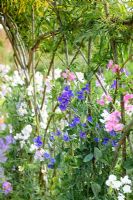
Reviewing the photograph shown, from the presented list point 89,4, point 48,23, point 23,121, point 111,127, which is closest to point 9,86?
point 23,121

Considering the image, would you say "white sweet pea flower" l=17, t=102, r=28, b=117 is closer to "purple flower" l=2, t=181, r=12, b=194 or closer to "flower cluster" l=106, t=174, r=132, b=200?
"purple flower" l=2, t=181, r=12, b=194

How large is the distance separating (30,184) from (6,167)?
27cm

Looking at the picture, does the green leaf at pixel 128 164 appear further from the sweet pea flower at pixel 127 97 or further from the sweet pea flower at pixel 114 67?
the sweet pea flower at pixel 114 67

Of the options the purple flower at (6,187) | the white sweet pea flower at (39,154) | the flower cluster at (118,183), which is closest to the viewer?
the flower cluster at (118,183)

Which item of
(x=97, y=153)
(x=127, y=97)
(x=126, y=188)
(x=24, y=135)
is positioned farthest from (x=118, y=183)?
(x=24, y=135)

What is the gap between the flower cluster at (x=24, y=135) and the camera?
2.98m

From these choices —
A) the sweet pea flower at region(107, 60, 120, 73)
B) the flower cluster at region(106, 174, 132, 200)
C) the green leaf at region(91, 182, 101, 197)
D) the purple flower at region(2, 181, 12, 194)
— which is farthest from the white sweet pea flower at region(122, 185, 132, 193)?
the purple flower at region(2, 181, 12, 194)

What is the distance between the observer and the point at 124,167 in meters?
2.05

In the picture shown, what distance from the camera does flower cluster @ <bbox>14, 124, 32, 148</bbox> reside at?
9.77ft

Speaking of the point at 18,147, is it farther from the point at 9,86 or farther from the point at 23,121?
the point at 9,86

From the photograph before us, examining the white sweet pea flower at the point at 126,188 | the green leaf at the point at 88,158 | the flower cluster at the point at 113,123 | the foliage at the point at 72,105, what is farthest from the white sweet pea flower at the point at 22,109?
the white sweet pea flower at the point at 126,188

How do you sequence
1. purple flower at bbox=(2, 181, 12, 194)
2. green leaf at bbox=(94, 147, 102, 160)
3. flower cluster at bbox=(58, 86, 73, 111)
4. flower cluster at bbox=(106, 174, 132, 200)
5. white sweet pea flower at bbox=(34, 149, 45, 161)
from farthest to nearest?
purple flower at bbox=(2, 181, 12, 194) → white sweet pea flower at bbox=(34, 149, 45, 161) → flower cluster at bbox=(58, 86, 73, 111) → green leaf at bbox=(94, 147, 102, 160) → flower cluster at bbox=(106, 174, 132, 200)

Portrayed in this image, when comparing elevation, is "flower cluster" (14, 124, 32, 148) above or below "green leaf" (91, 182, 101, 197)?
above

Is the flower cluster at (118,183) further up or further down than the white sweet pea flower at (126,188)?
further up
